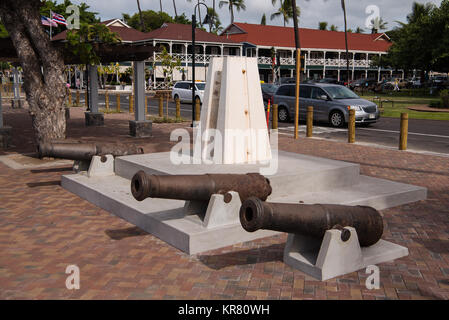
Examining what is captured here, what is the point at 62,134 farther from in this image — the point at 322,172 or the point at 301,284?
the point at 301,284

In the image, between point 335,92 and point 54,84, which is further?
point 335,92

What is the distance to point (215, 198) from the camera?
5.29 metres

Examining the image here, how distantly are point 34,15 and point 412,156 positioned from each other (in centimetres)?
904

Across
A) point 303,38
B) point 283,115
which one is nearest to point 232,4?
point 303,38

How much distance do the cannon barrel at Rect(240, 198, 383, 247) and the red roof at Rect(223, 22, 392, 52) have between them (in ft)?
169

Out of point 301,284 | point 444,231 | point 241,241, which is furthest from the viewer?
point 444,231

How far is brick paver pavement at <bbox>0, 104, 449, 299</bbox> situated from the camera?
4145 mm

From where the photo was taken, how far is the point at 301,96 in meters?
19.4

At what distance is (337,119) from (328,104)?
71cm

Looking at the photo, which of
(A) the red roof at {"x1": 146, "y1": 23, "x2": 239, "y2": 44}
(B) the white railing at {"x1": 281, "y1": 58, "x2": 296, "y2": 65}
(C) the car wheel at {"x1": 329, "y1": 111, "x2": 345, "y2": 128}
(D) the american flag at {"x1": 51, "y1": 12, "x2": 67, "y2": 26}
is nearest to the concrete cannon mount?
(C) the car wheel at {"x1": 329, "y1": 111, "x2": 345, "y2": 128}

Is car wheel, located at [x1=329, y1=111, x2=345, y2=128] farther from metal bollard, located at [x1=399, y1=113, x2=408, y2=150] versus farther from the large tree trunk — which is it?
the large tree trunk

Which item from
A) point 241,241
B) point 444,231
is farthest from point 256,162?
point 444,231

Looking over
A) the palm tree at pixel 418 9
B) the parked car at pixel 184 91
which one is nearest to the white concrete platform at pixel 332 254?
the parked car at pixel 184 91
